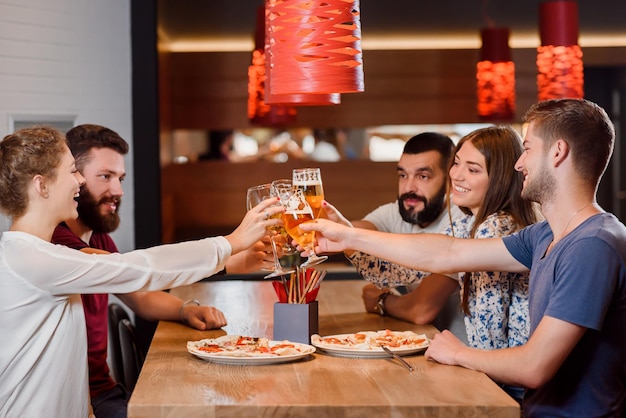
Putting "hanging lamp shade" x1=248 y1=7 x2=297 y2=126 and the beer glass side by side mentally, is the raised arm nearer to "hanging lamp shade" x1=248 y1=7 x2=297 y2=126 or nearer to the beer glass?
the beer glass

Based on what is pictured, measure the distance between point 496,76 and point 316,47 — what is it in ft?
12.4

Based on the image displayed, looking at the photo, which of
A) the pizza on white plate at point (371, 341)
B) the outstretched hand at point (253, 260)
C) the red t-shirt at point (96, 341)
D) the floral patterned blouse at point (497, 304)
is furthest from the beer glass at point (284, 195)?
the red t-shirt at point (96, 341)

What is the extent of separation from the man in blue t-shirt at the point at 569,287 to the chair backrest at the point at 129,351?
4.84 feet

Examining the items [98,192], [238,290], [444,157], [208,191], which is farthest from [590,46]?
[98,192]

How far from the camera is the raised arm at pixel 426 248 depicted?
8.40 feet

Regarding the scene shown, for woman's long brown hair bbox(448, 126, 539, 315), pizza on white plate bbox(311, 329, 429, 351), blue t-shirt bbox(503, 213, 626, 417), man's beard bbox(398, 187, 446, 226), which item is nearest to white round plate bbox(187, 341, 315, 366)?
pizza on white plate bbox(311, 329, 429, 351)

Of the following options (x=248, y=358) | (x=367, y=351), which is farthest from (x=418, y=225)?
(x=248, y=358)

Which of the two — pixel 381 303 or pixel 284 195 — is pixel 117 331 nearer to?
pixel 381 303

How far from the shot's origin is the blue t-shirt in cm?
204

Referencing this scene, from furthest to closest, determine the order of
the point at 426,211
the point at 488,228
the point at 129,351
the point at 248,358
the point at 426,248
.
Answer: the point at 426,211
the point at 129,351
the point at 488,228
the point at 426,248
the point at 248,358

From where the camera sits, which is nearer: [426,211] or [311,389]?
[311,389]

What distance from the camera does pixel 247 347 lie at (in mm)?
2346

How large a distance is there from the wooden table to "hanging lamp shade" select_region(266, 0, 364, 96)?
813mm

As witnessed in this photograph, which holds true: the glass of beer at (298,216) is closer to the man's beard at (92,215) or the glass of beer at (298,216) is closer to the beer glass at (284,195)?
the beer glass at (284,195)
